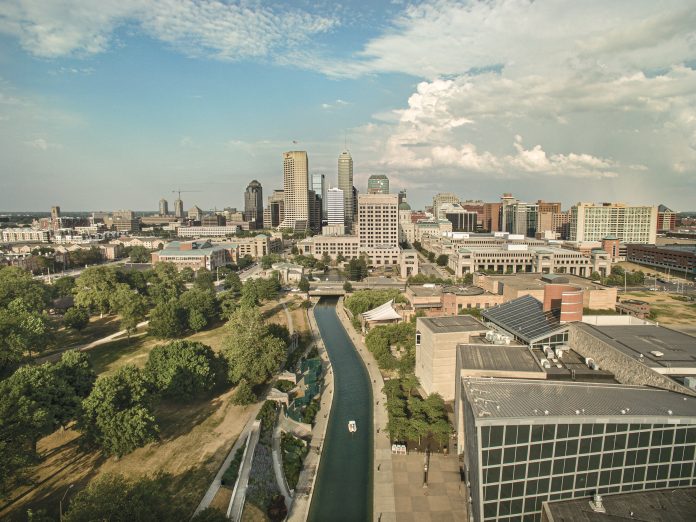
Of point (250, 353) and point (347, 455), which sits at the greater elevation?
point (250, 353)

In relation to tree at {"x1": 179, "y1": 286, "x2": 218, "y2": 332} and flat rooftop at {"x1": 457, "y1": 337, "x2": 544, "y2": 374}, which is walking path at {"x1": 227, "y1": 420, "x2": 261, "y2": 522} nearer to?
flat rooftop at {"x1": 457, "y1": 337, "x2": 544, "y2": 374}

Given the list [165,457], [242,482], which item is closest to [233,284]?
[165,457]

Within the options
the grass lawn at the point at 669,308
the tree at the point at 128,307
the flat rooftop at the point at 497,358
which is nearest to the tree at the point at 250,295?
the tree at the point at 128,307

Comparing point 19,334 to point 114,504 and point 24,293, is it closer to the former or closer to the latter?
point 24,293

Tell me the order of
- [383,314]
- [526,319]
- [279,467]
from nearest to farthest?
[279,467] < [526,319] < [383,314]

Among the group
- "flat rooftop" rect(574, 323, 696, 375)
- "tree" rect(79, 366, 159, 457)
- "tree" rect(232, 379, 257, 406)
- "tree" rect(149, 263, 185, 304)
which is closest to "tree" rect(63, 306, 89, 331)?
"tree" rect(149, 263, 185, 304)

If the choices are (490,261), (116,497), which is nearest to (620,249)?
(490,261)
